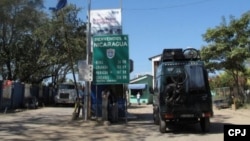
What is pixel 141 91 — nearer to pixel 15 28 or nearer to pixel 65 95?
pixel 65 95

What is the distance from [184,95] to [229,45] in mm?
20292

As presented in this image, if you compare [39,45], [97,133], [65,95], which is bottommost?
[97,133]

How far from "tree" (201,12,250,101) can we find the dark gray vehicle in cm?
1799

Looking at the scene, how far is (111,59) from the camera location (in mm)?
22422

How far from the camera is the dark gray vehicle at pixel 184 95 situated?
1677 cm

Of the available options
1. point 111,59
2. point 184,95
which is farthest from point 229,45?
point 184,95

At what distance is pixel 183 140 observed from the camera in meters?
15.1

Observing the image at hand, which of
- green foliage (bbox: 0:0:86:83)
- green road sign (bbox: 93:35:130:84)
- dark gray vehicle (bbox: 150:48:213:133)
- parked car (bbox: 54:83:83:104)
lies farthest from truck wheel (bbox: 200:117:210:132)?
parked car (bbox: 54:83:83:104)

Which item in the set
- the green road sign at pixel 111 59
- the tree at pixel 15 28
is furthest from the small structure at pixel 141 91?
the green road sign at pixel 111 59

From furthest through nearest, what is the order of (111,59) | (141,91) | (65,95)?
(141,91) → (65,95) → (111,59)

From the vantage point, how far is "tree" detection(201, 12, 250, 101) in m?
35.0

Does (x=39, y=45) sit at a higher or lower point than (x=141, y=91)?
higher

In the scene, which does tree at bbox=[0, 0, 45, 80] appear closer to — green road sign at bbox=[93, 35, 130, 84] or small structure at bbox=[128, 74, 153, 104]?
green road sign at bbox=[93, 35, 130, 84]

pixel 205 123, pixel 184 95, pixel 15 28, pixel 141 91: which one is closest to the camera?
pixel 184 95
